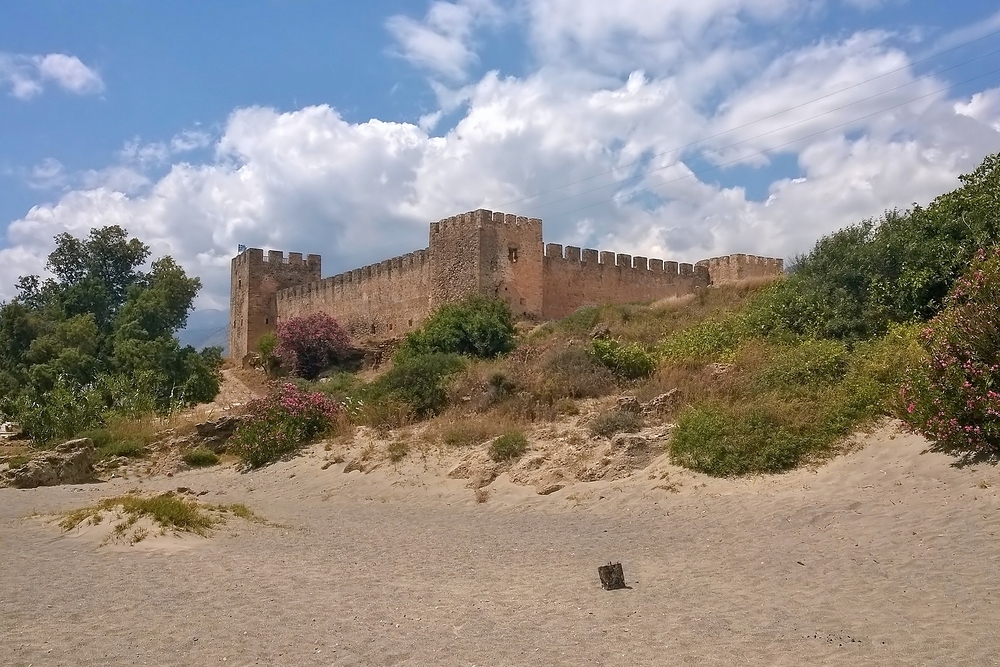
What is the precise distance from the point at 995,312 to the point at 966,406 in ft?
3.71

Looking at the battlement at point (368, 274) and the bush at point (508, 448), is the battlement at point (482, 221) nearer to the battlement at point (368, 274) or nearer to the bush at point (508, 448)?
the battlement at point (368, 274)

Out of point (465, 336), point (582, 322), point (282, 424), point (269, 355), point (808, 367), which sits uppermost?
point (269, 355)

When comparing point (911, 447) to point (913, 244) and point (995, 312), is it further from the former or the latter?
point (913, 244)

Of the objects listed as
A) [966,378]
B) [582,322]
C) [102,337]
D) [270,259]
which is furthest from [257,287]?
[966,378]

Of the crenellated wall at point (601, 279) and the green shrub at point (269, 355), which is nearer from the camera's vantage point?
the crenellated wall at point (601, 279)

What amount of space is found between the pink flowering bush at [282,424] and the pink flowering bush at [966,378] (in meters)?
10.9

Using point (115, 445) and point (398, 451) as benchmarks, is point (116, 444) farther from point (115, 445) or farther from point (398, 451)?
point (398, 451)

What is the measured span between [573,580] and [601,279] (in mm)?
23473

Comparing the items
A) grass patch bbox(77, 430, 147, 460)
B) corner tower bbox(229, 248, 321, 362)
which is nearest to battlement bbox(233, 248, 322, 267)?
corner tower bbox(229, 248, 321, 362)

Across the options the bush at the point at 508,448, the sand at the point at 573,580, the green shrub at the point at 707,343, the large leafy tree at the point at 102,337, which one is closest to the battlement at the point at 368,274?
the large leafy tree at the point at 102,337

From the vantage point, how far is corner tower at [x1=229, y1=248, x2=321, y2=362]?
4050cm

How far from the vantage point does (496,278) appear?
1084 inches

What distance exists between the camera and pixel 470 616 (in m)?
6.36

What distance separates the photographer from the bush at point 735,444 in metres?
10.6
